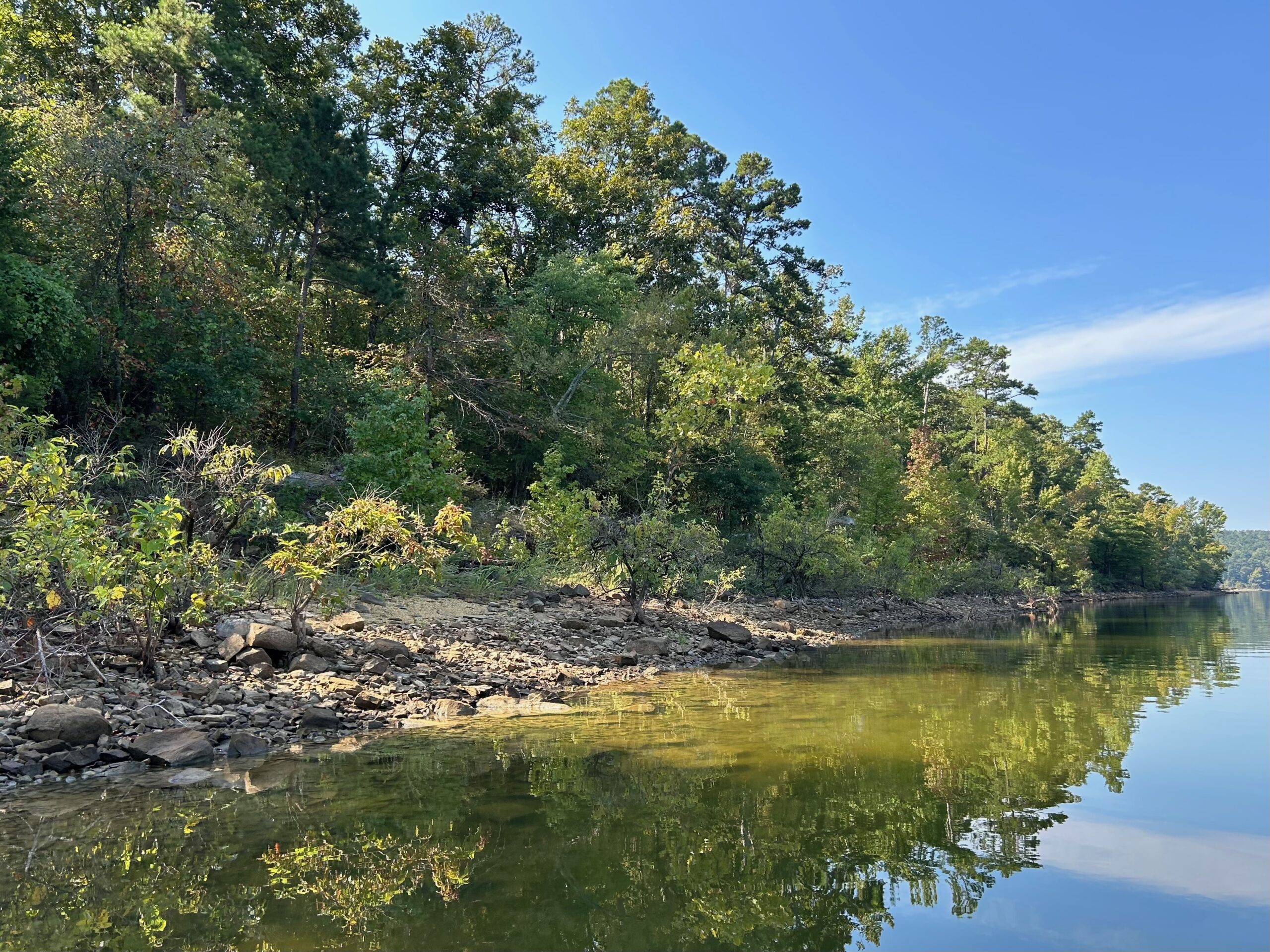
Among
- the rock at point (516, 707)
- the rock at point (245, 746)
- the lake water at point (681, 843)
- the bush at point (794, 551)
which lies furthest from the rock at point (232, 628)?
the bush at point (794, 551)

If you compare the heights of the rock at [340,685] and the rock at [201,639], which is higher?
the rock at [201,639]

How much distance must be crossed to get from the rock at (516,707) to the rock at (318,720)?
1.62 meters

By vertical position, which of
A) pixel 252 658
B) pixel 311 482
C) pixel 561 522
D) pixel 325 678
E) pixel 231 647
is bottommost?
pixel 325 678

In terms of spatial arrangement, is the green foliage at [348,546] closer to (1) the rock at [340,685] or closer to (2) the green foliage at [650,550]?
(1) the rock at [340,685]

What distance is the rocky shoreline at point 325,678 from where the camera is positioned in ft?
20.6

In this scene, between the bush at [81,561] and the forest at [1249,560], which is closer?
the bush at [81,561]

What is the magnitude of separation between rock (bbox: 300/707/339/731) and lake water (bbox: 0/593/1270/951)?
0.59 meters

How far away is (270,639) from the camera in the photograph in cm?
858

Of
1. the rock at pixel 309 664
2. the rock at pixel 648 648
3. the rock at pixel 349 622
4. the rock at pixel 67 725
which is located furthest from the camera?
the rock at pixel 648 648

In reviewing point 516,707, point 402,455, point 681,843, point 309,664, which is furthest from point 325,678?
point 402,455

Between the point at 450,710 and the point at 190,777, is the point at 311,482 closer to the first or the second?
the point at 450,710

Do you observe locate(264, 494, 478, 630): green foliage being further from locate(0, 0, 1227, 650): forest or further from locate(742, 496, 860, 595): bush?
locate(742, 496, 860, 595): bush

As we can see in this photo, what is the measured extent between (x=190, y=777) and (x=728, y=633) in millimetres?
10317

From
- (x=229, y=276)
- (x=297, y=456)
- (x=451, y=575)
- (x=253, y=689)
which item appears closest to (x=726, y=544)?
(x=451, y=575)
